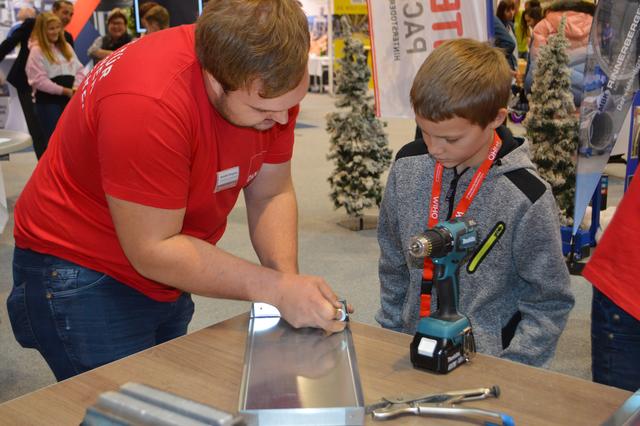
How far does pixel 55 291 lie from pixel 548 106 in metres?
3.57

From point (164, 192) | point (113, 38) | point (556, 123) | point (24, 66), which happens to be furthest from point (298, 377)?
point (113, 38)

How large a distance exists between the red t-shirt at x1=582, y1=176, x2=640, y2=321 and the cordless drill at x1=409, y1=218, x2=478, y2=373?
36 cm

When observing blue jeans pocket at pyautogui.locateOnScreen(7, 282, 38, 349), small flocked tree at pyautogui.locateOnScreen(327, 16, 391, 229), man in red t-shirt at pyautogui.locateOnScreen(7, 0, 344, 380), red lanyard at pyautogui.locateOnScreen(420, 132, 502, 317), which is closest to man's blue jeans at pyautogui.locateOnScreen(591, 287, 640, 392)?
red lanyard at pyautogui.locateOnScreen(420, 132, 502, 317)

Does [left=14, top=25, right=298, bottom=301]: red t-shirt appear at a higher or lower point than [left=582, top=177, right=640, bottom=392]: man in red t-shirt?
higher

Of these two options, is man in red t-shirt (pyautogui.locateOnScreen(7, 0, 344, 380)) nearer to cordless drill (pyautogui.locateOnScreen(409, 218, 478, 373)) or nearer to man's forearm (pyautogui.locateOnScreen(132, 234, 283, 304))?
man's forearm (pyautogui.locateOnScreen(132, 234, 283, 304))

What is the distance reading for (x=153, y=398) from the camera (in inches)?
33.1

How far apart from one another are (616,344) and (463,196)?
1.42ft

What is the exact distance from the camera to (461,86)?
153cm

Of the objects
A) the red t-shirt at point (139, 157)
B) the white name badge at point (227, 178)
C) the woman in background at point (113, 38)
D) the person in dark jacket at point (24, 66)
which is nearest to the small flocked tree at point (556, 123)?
the red t-shirt at point (139, 157)

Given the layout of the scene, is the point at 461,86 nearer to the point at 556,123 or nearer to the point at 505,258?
the point at 505,258

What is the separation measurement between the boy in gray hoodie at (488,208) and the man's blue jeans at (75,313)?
584mm

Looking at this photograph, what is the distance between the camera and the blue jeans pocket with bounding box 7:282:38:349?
1466mm

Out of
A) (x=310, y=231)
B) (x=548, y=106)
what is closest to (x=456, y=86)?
(x=548, y=106)

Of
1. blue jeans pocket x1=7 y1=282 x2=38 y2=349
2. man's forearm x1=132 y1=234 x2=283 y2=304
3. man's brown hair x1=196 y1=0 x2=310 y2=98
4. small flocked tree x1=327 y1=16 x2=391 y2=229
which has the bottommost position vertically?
small flocked tree x1=327 y1=16 x2=391 y2=229
